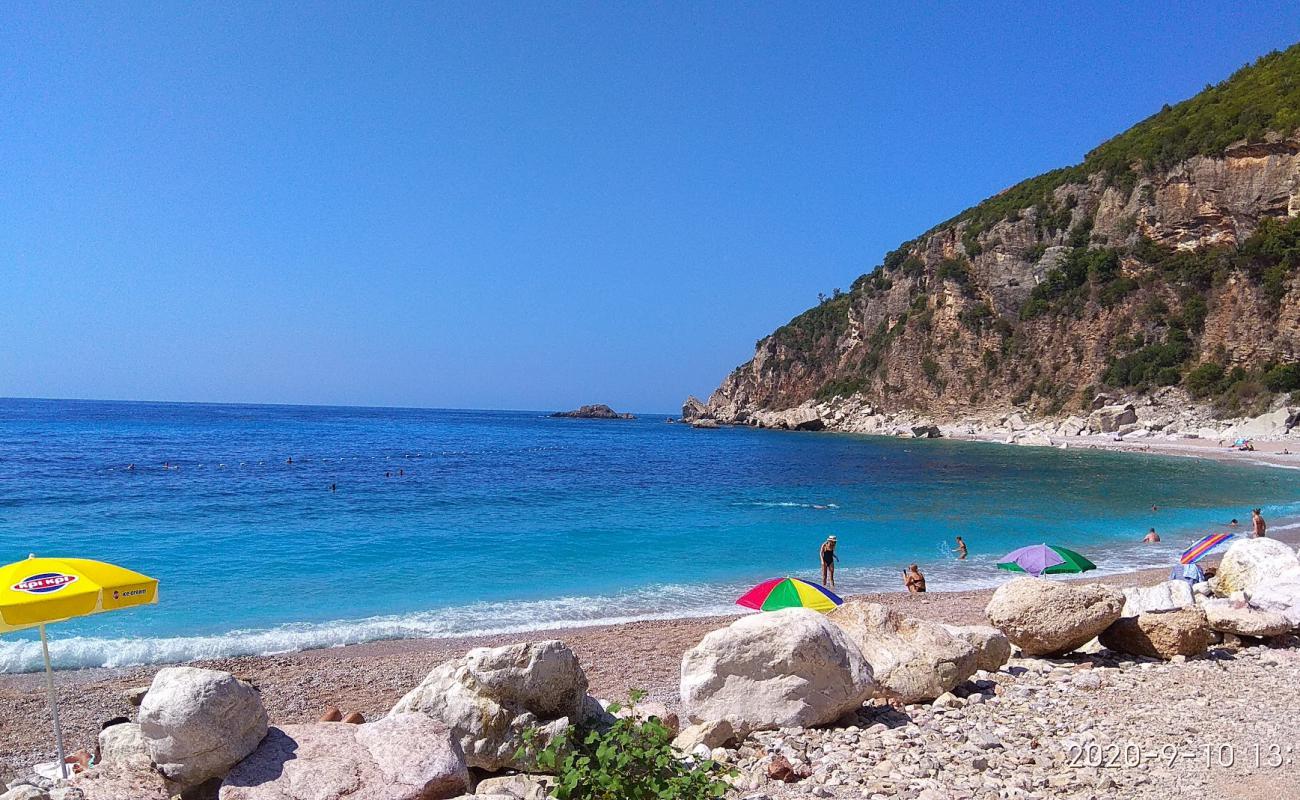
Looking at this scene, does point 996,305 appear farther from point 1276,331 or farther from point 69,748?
point 69,748

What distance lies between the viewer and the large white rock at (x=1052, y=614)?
8.70 m

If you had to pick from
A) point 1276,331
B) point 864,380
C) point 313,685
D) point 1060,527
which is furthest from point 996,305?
point 313,685

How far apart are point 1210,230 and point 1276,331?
11601mm

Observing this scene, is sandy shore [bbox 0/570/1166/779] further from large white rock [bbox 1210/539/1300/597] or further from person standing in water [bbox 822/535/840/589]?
large white rock [bbox 1210/539/1300/597]

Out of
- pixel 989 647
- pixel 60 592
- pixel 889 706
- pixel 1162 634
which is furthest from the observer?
pixel 1162 634

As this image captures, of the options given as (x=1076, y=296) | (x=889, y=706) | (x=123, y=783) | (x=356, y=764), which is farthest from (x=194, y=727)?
(x=1076, y=296)

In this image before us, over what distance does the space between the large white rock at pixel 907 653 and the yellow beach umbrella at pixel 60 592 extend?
7.31 meters

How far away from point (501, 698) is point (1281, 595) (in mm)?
10528

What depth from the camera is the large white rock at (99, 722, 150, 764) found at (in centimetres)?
551

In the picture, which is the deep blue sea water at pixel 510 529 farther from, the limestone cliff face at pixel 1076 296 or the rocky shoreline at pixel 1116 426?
the limestone cliff face at pixel 1076 296

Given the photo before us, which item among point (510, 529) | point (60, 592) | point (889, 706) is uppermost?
point (60, 592)

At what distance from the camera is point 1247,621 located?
9.30 metres

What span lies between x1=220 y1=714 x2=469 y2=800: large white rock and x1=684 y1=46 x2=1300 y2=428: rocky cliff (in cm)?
7417

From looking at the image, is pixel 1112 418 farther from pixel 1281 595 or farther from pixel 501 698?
pixel 501 698
